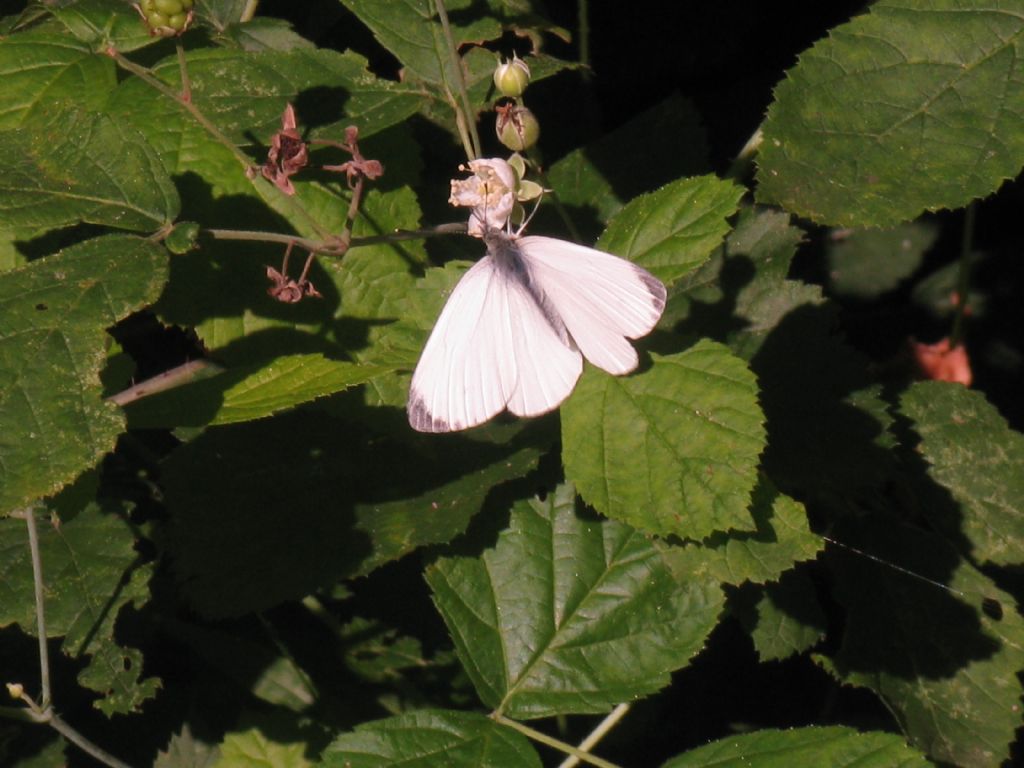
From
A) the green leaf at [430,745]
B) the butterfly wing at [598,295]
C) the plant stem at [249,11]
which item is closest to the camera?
the butterfly wing at [598,295]

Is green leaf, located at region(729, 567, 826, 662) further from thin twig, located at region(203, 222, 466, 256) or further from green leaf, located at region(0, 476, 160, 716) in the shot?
green leaf, located at region(0, 476, 160, 716)

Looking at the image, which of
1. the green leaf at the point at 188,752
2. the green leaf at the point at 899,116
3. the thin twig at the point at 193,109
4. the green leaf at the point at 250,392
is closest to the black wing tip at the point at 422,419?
the green leaf at the point at 250,392

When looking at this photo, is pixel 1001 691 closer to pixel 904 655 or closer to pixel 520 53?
pixel 904 655

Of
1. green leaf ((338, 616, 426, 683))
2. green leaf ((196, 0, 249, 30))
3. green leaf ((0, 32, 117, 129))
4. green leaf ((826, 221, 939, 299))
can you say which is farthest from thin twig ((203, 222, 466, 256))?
green leaf ((826, 221, 939, 299))

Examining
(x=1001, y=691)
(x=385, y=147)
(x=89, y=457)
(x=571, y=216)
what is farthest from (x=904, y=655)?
(x=89, y=457)

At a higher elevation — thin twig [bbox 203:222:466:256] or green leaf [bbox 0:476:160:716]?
thin twig [bbox 203:222:466:256]

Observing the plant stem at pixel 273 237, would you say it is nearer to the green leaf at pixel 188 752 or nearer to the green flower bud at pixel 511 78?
the green flower bud at pixel 511 78
